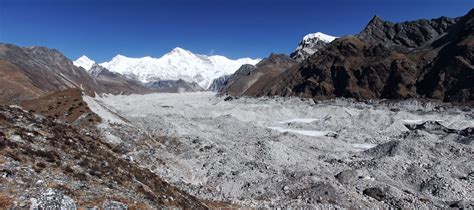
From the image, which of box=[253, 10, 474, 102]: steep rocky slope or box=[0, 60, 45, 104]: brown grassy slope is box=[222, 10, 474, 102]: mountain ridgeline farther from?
box=[0, 60, 45, 104]: brown grassy slope

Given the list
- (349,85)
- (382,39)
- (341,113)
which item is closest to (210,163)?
(341,113)

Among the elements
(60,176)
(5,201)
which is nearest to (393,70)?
(60,176)

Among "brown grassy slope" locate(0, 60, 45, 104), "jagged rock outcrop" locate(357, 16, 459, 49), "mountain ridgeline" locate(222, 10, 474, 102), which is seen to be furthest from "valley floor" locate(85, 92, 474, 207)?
"jagged rock outcrop" locate(357, 16, 459, 49)

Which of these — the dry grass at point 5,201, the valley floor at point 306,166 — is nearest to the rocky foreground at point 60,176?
the dry grass at point 5,201

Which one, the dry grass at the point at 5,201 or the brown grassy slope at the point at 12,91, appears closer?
the dry grass at the point at 5,201

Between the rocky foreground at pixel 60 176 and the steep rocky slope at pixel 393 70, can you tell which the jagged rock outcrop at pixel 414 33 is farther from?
the rocky foreground at pixel 60 176

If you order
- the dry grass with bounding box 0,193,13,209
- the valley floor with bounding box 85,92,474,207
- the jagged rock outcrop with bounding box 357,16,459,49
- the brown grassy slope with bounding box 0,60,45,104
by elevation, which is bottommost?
the valley floor with bounding box 85,92,474,207

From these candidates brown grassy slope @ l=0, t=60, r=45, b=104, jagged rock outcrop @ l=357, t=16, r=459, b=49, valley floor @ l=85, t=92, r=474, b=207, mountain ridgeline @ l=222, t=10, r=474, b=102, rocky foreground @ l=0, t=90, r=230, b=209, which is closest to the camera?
rocky foreground @ l=0, t=90, r=230, b=209
